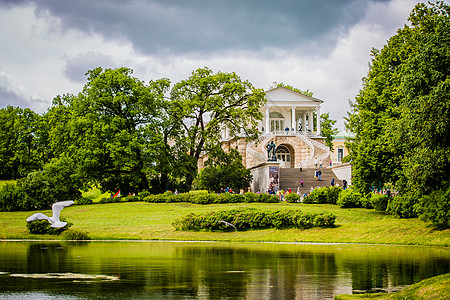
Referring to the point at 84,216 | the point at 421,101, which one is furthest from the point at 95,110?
the point at 421,101

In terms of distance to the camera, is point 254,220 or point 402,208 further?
point 402,208

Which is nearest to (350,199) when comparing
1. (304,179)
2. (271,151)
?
(271,151)

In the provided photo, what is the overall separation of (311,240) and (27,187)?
24579 millimetres

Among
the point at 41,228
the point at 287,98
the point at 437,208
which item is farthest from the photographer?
the point at 287,98

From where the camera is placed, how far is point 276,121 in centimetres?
7438

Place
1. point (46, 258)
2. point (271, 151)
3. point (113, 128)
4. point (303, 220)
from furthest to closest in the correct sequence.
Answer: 1. point (271, 151)
2. point (113, 128)
3. point (303, 220)
4. point (46, 258)

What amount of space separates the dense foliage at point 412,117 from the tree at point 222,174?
13970mm

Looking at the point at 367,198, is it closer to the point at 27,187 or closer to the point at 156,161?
the point at 156,161

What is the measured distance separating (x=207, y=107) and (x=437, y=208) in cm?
2963

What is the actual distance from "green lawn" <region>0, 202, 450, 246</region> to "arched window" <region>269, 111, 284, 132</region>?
1501 inches

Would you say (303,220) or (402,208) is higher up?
(402,208)

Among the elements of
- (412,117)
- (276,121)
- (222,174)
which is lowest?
(222,174)

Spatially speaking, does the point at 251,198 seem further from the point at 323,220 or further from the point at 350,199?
the point at 323,220

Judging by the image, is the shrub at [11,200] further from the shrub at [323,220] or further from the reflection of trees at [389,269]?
the reflection of trees at [389,269]
